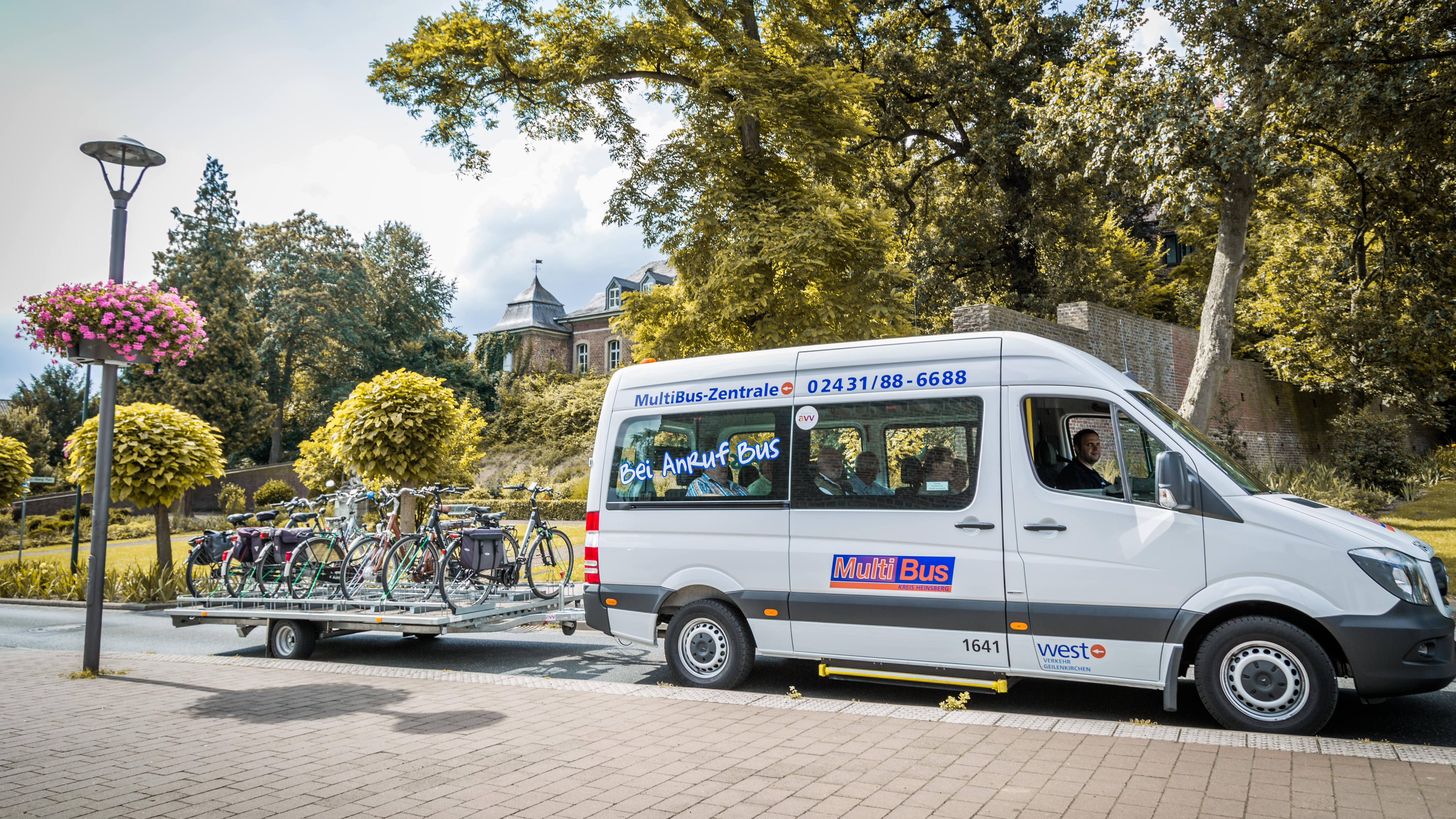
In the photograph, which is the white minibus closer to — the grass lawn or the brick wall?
the brick wall

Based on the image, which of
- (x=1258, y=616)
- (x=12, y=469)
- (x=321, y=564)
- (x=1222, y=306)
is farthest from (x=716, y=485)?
(x=12, y=469)

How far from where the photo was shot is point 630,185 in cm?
1664

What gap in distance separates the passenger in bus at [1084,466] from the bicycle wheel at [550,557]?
207 inches

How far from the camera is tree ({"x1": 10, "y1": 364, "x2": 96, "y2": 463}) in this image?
162ft

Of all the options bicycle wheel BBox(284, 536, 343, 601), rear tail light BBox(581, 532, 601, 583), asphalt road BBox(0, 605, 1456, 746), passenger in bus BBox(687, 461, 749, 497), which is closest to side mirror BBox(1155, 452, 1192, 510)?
asphalt road BBox(0, 605, 1456, 746)

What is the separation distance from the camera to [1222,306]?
15.2 metres

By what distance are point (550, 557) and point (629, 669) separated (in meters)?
2.15

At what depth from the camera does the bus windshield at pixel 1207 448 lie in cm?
568

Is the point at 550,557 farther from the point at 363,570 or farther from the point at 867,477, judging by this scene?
the point at 867,477

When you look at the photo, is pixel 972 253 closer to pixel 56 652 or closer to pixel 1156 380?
pixel 1156 380

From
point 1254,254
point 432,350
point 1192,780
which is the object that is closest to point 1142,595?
point 1192,780

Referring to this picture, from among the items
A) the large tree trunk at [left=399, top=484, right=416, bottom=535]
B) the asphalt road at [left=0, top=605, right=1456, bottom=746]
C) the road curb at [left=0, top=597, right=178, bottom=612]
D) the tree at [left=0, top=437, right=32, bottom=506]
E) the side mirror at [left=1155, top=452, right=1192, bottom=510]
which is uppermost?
the tree at [left=0, top=437, right=32, bottom=506]

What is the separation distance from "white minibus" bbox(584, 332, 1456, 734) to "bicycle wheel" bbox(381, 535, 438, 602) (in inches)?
84.7

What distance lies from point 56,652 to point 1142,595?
1073cm
